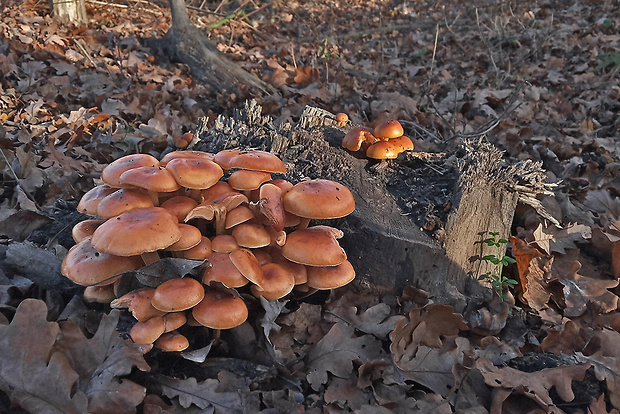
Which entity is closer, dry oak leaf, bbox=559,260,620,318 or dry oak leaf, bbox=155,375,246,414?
dry oak leaf, bbox=155,375,246,414

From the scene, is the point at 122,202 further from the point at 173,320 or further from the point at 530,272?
the point at 530,272

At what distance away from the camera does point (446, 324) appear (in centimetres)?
265

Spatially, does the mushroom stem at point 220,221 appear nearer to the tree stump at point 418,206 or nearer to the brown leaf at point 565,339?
the tree stump at point 418,206

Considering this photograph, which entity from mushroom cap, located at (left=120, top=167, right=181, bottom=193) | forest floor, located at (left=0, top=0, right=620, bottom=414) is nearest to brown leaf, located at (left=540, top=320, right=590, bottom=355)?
forest floor, located at (left=0, top=0, right=620, bottom=414)

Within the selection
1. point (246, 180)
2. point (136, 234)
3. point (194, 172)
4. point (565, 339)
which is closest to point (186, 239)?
point (136, 234)

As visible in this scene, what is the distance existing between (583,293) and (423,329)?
1346mm

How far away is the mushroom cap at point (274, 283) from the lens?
7.40ft

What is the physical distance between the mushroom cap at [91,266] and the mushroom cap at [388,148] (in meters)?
1.92

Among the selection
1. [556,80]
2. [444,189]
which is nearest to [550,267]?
[444,189]

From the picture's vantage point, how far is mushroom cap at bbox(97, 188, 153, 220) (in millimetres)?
2180

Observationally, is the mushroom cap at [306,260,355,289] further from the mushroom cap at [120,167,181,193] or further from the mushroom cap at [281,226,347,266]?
the mushroom cap at [120,167,181,193]

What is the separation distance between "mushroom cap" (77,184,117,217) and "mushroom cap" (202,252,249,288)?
67 cm

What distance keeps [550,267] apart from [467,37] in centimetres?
932

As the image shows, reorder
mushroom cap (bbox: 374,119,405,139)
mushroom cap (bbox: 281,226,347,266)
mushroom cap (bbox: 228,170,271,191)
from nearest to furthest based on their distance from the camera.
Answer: mushroom cap (bbox: 281,226,347,266)
mushroom cap (bbox: 228,170,271,191)
mushroom cap (bbox: 374,119,405,139)
